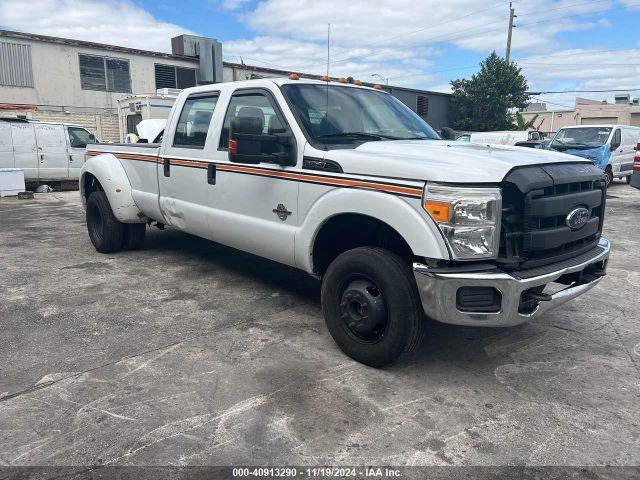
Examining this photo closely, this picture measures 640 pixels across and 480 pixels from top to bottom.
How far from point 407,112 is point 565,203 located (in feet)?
6.75

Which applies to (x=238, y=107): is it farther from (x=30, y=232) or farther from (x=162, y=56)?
(x=162, y=56)

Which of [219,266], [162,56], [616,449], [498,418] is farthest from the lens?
[162,56]

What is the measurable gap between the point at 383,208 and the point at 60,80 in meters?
19.5

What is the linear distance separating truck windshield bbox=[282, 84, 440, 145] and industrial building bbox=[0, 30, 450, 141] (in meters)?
13.3

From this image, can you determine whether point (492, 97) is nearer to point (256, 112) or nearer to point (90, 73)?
point (90, 73)

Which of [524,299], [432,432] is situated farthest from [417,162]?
[432,432]

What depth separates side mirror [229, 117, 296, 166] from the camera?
3.63 meters

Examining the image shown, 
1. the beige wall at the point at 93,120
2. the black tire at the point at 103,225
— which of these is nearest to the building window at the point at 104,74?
the beige wall at the point at 93,120

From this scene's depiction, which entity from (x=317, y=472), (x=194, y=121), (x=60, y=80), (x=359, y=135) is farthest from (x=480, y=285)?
(x=60, y=80)

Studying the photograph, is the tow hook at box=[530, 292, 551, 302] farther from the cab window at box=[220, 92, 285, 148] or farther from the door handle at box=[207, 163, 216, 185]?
the door handle at box=[207, 163, 216, 185]

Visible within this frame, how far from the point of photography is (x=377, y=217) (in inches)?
125

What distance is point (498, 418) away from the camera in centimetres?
286

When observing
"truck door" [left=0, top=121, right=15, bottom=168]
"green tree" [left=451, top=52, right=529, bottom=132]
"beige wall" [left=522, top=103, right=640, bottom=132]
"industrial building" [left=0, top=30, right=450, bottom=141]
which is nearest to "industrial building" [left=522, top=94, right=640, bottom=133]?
"beige wall" [left=522, top=103, right=640, bottom=132]

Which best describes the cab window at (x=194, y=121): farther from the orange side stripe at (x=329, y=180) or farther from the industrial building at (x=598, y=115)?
the industrial building at (x=598, y=115)
